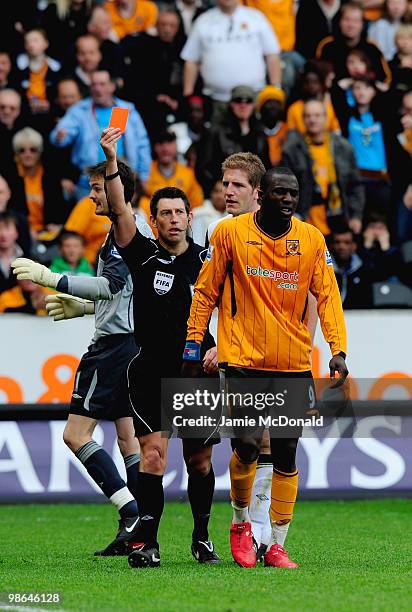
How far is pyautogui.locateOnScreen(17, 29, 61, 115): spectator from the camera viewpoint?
49.4 feet

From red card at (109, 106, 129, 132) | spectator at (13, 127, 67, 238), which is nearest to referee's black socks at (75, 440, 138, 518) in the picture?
red card at (109, 106, 129, 132)

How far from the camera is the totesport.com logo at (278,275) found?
22.9ft

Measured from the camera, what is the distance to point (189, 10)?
53.2 ft

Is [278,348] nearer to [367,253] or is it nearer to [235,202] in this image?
[235,202]

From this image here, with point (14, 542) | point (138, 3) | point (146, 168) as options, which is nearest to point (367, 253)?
point (146, 168)

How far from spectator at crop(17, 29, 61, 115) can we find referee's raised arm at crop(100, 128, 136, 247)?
8128mm

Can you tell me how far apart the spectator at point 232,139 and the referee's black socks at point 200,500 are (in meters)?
7.12

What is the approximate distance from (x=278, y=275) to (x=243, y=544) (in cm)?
158

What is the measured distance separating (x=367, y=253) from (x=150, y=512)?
7345mm

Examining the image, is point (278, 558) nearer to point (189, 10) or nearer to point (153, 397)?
point (153, 397)

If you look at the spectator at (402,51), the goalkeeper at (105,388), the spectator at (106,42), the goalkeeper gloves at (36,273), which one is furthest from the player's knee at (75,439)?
the spectator at (402,51)

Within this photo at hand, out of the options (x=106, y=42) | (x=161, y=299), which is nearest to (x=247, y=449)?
(x=161, y=299)

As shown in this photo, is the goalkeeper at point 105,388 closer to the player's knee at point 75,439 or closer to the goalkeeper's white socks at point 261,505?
the player's knee at point 75,439

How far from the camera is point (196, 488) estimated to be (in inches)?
296
